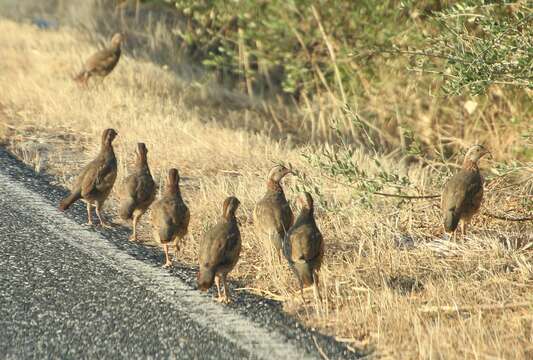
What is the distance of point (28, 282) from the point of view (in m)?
6.34

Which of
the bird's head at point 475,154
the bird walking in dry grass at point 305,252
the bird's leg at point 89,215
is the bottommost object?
the bird's leg at point 89,215

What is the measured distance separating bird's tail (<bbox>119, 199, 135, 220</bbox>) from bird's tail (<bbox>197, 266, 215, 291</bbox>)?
1870 millimetres

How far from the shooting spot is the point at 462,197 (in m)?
7.88

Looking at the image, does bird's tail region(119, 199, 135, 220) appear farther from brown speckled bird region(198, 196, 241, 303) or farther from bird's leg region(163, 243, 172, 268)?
brown speckled bird region(198, 196, 241, 303)

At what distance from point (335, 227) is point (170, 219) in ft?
4.47

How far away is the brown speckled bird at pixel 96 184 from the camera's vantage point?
812 cm

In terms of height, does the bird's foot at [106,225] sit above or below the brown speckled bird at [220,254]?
below

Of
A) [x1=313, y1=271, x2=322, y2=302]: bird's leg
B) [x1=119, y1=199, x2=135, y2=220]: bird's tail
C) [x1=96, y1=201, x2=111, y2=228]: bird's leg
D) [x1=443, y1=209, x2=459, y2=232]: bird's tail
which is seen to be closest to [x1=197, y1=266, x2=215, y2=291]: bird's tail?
[x1=313, y1=271, x2=322, y2=302]: bird's leg

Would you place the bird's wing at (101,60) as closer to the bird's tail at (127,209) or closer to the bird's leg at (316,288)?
the bird's tail at (127,209)

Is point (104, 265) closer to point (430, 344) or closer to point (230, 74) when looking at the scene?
point (430, 344)

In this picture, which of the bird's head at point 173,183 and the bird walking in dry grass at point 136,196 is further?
the bird walking in dry grass at point 136,196

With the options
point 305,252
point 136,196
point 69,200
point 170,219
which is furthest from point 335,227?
point 69,200

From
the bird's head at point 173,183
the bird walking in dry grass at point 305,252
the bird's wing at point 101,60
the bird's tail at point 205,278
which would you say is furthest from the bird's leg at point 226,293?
the bird's wing at point 101,60

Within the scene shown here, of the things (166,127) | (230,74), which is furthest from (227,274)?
(230,74)
